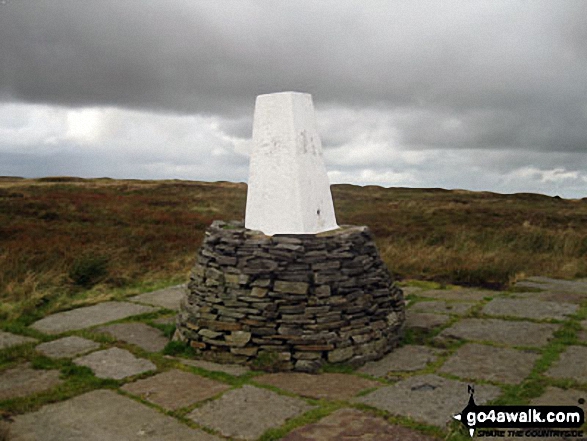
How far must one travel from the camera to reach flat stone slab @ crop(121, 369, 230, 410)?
200 inches

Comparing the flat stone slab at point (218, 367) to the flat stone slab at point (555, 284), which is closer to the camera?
the flat stone slab at point (218, 367)

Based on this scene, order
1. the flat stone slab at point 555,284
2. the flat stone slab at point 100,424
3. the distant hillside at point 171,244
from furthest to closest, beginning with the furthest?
1. the distant hillside at point 171,244
2. the flat stone slab at point 555,284
3. the flat stone slab at point 100,424

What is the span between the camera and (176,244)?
1551 cm

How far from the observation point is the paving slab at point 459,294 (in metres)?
9.77

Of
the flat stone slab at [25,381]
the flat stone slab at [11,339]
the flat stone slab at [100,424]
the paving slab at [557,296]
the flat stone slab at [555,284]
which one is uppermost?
the flat stone slab at [555,284]

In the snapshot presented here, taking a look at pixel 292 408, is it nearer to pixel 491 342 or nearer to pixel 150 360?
pixel 150 360

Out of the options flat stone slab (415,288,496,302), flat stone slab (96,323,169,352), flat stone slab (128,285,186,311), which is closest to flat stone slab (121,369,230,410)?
flat stone slab (96,323,169,352)

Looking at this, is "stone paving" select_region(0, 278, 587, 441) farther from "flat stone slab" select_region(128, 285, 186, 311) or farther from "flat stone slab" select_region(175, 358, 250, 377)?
"flat stone slab" select_region(128, 285, 186, 311)

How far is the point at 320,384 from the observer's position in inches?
216

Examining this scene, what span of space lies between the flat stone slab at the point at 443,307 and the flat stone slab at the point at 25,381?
18.8 ft

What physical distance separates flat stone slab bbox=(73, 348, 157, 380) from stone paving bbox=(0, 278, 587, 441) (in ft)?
0.04

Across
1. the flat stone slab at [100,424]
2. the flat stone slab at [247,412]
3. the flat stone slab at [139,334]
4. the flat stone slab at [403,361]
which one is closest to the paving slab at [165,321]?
the flat stone slab at [139,334]

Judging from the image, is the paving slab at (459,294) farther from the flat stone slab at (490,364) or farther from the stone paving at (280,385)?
the flat stone slab at (490,364)

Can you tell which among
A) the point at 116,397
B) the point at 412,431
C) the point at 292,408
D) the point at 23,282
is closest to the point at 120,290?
the point at 23,282
